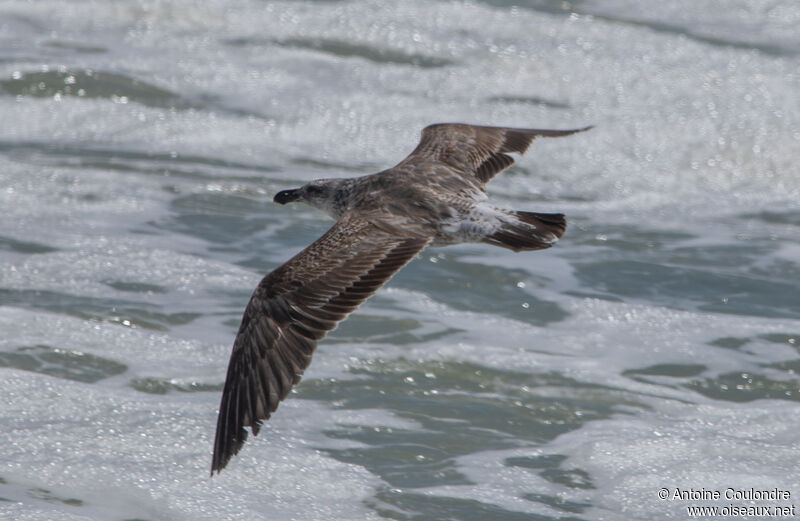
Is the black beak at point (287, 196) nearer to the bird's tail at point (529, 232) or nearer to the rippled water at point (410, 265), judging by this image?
the rippled water at point (410, 265)

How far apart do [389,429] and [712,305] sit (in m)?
2.14

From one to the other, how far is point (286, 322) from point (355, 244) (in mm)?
467

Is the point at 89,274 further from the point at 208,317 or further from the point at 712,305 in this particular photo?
the point at 712,305

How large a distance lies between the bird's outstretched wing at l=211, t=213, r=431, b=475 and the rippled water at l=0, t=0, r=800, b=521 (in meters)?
0.39

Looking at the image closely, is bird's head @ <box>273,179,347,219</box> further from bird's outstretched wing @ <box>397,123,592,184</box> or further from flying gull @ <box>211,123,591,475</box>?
bird's outstretched wing @ <box>397,123,592,184</box>

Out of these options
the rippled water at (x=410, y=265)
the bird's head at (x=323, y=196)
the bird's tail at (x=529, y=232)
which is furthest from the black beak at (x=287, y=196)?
the bird's tail at (x=529, y=232)

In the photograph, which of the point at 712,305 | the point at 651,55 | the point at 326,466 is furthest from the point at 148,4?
the point at 326,466

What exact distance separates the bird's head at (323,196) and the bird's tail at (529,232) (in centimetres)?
83

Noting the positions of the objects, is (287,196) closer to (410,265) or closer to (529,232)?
(410,265)

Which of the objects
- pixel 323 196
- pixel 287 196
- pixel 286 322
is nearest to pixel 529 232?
pixel 286 322

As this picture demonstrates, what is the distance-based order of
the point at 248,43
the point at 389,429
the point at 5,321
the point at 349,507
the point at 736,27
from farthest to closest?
the point at 736,27 → the point at 248,43 → the point at 5,321 → the point at 389,429 → the point at 349,507

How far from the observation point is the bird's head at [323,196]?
5160 mm

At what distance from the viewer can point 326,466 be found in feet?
14.1

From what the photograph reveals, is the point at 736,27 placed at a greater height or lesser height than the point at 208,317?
greater
